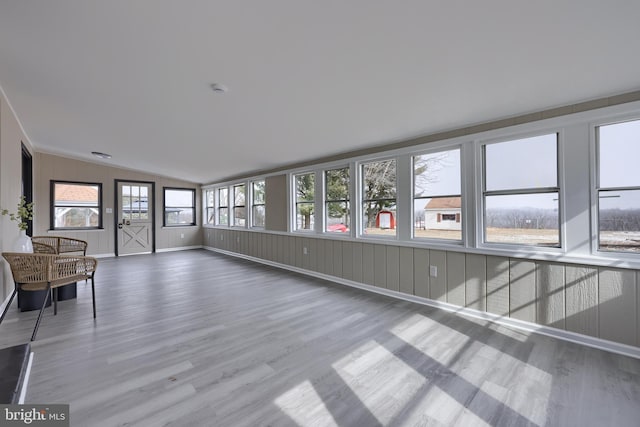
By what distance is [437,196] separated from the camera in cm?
369

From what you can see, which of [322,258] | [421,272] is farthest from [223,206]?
[421,272]

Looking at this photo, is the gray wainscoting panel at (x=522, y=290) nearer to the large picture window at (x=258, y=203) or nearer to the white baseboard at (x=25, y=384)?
the white baseboard at (x=25, y=384)

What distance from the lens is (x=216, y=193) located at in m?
8.86

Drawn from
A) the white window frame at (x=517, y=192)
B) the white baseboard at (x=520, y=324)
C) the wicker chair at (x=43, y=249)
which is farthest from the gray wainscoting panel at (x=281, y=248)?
the white window frame at (x=517, y=192)

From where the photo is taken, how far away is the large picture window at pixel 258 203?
693 centimetres

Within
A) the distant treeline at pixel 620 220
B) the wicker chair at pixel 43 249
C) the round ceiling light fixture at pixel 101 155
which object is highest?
the round ceiling light fixture at pixel 101 155

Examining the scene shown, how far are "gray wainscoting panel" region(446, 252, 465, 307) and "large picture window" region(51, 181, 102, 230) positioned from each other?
28.4 feet

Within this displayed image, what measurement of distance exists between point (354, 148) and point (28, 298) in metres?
4.74

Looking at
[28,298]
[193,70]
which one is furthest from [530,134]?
[28,298]

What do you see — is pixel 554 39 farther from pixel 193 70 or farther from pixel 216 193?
pixel 216 193

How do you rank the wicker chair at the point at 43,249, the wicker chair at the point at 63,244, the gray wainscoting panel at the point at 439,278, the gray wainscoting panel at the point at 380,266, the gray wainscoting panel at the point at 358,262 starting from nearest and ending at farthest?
the gray wainscoting panel at the point at 439,278, the wicker chair at the point at 43,249, the gray wainscoting panel at the point at 380,266, the gray wainscoting panel at the point at 358,262, the wicker chair at the point at 63,244

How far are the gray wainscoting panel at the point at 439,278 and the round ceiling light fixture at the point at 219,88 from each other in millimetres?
3078
